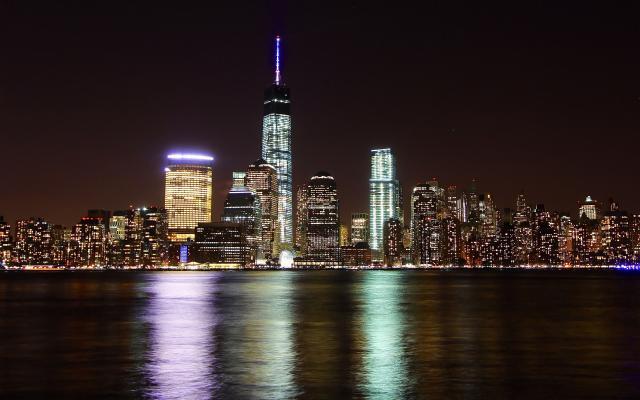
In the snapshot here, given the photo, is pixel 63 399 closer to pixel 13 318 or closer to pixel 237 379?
pixel 237 379

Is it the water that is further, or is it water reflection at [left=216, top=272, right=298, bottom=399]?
the water

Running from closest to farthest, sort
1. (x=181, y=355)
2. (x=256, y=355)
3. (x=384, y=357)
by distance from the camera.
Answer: (x=384, y=357), (x=256, y=355), (x=181, y=355)

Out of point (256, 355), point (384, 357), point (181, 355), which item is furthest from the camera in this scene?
point (181, 355)

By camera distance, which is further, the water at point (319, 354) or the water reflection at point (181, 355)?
the water at point (319, 354)

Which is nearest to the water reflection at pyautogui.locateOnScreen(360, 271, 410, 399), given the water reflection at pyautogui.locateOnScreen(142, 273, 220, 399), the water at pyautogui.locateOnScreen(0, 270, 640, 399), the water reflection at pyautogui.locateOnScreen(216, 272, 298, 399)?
the water at pyautogui.locateOnScreen(0, 270, 640, 399)

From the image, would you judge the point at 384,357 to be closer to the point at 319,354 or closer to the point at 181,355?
the point at 319,354

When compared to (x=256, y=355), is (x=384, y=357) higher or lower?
lower

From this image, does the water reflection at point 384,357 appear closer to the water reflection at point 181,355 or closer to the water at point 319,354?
the water at point 319,354

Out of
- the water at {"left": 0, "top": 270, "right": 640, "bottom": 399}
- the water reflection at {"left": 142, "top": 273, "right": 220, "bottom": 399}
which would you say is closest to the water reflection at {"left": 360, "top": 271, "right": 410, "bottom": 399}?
the water at {"left": 0, "top": 270, "right": 640, "bottom": 399}

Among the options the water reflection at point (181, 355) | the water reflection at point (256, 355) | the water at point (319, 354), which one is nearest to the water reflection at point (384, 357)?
the water at point (319, 354)

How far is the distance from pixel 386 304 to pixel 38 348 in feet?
158

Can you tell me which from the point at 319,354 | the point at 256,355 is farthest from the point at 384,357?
the point at 256,355

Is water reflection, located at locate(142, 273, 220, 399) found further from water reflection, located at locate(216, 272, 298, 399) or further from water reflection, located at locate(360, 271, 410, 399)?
water reflection, located at locate(360, 271, 410, 399)

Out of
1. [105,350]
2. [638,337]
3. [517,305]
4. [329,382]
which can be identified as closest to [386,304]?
[517,305]
